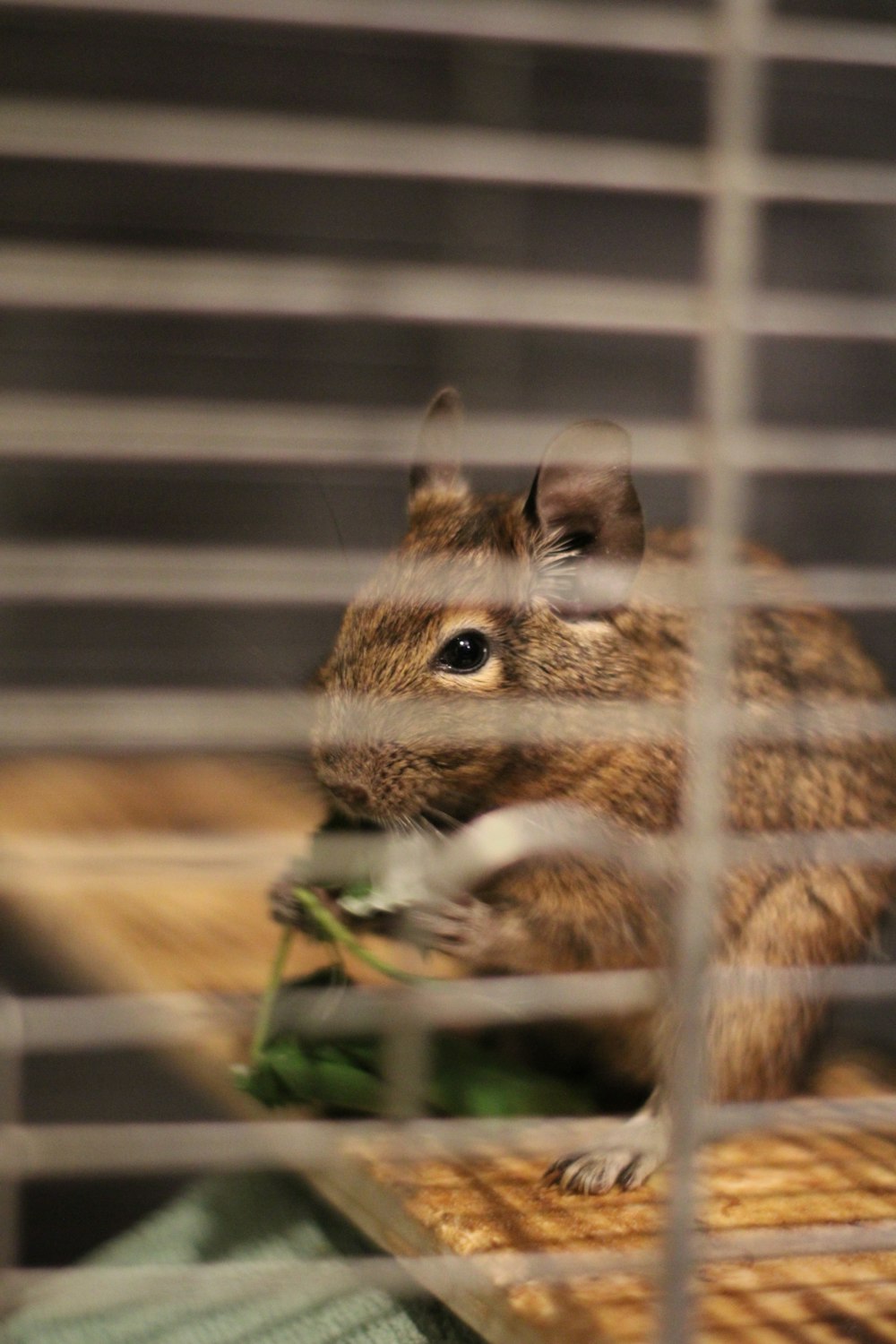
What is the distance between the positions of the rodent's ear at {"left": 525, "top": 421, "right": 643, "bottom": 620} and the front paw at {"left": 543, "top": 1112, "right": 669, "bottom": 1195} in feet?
1.71

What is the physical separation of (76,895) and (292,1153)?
2.83ft

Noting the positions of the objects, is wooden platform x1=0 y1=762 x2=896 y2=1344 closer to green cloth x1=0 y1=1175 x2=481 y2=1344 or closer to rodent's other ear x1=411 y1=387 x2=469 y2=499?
green cloth x1=0 y1=1175 x2=481 y2=1344

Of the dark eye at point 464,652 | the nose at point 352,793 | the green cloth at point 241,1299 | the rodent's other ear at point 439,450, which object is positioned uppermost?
the rodent's other ear at point 439,450

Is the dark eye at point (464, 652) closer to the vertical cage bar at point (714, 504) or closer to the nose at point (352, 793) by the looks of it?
the nose at point (352, 793)

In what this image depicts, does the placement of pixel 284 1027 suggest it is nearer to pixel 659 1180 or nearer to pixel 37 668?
pixel 659 1180

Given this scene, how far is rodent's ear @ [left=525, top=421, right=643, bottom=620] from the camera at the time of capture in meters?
1.15

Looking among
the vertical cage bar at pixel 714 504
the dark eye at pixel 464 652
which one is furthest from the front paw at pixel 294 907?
the vertical cage bar at pixel 714 504

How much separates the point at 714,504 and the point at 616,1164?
2.27 feet

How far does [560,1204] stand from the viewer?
1167mm

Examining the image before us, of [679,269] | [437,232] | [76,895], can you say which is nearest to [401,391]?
[437,232]

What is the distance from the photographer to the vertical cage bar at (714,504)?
2.70ft

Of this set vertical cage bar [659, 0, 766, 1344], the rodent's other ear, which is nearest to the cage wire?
vertical cage bar [659, 0, 766, 1344]

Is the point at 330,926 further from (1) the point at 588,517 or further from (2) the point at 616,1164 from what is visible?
(1) the point at 588,517

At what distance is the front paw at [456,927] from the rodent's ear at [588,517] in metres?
0.32
